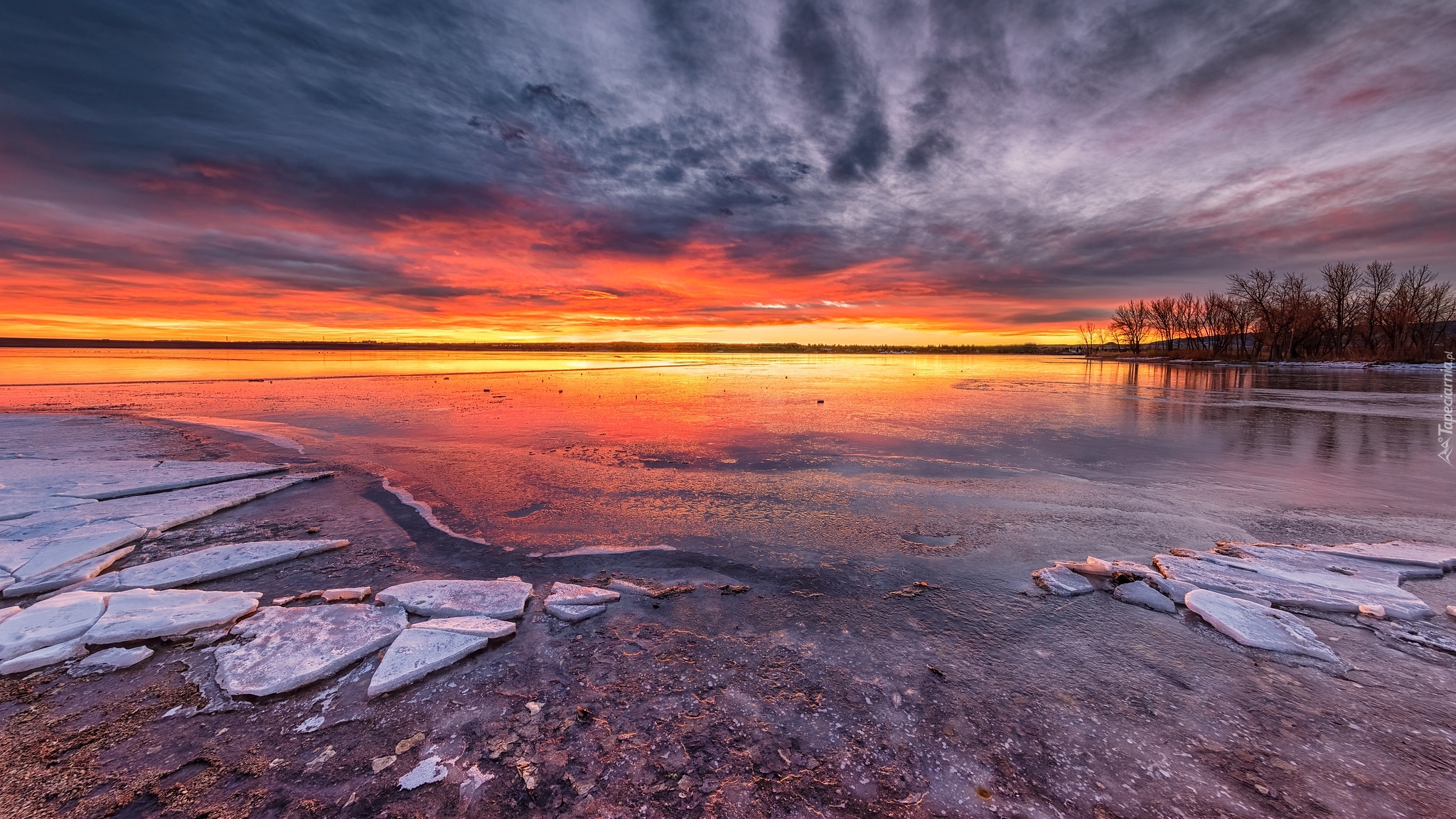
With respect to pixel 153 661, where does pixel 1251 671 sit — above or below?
below

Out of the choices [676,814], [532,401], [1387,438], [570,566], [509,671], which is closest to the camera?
[676,814]

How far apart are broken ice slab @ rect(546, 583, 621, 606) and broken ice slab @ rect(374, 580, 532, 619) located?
0.18 meters

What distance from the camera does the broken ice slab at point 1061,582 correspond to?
3.48 m

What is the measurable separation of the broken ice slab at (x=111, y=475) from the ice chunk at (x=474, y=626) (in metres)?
4.98

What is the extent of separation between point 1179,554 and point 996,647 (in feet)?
7.90

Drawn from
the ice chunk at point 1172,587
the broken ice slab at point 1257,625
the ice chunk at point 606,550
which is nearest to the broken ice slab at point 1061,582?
the ice chunk at point 1172,587

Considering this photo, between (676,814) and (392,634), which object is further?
(392,634)

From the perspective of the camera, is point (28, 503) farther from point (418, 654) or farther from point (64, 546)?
point (418, 654)

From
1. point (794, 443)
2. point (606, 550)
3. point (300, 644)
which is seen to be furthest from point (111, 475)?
point (794, 443)

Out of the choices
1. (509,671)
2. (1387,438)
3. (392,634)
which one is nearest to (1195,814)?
(509,671)

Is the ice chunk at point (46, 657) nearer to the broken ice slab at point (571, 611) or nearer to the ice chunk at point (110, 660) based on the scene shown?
the ice chunk at point (110, 660)

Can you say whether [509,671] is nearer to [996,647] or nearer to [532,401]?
[996,647]

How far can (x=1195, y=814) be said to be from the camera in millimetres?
1816

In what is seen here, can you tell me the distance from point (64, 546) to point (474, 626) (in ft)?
11.9
